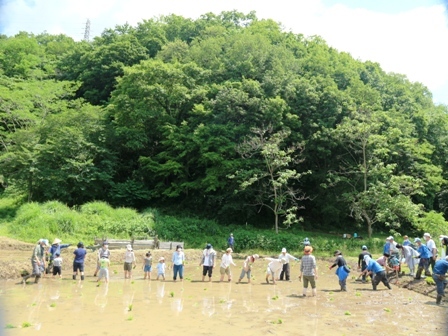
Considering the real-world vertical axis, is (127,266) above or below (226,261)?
below

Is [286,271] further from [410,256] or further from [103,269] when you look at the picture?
[103,269]

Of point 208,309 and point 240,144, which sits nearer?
point 208,309

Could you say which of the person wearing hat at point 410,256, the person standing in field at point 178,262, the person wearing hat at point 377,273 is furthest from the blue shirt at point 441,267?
the person standing in field at point 178,262

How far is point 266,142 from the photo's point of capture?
3281 centimetres

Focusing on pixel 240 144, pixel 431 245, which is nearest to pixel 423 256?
pixel 431 245

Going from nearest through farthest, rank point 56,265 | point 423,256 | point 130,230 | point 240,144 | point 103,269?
1. point 103,269
2. point 423,256
3. point 56,265
4. point 130,230
5. point 240,144

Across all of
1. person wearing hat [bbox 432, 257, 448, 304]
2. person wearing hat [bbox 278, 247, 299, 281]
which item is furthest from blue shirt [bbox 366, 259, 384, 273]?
person wearing hat [bbox 278, 247, 299, 281]

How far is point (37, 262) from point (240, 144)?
67.5 ft

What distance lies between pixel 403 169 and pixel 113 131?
25644 mm

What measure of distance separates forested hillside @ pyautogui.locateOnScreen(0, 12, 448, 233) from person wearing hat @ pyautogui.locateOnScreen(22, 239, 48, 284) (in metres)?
17.3

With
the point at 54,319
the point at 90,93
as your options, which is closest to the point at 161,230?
the point at 54,319

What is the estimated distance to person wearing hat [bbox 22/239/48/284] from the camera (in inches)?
609

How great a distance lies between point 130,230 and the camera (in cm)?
2978

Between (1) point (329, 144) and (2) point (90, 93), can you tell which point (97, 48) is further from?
(1) point (329, 144)
